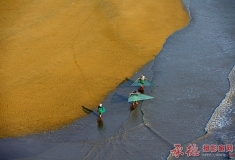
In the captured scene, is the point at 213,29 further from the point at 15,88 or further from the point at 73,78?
the point at 15,88

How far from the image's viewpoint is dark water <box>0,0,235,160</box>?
15.2m

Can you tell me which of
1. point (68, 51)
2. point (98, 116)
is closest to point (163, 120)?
point (98, 116)

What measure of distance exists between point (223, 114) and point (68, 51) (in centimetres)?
1020

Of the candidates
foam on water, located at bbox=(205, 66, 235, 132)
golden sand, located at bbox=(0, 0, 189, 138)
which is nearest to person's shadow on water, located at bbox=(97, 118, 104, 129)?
golden sand, located at bbox=(0, 0, 189, 138)

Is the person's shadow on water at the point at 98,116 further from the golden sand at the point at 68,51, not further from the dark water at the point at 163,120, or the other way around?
the golden sand at the point at 68,51

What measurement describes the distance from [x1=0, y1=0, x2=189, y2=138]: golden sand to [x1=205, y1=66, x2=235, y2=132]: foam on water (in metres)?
5.43

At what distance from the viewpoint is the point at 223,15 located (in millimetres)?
30859

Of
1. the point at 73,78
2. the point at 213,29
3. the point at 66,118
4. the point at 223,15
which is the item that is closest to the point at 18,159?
the point at 66,118

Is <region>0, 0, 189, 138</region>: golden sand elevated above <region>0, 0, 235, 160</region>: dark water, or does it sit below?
above

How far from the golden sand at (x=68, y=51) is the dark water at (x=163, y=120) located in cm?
84

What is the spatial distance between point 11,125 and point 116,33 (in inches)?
466

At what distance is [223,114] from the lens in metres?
17.6

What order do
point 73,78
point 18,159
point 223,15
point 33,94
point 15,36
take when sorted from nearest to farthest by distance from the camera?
1. point 18,159
2. point 33,94
3. point 73,78
4. point 15,36
5. point 223,15

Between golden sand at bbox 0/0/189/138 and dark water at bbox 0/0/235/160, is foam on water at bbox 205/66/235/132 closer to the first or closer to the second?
dark water at bbox 0/0/235/160
